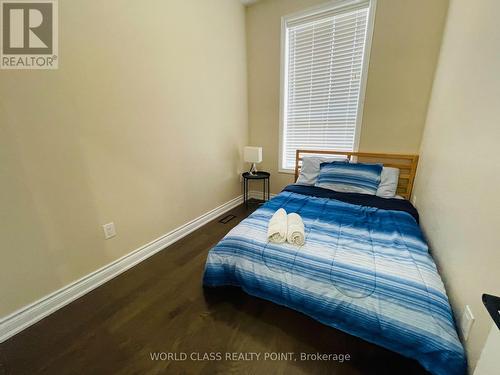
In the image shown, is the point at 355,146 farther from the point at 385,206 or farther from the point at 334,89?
the point at 385,206

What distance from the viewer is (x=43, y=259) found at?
4.51 ft

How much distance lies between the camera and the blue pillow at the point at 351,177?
227 centimetres

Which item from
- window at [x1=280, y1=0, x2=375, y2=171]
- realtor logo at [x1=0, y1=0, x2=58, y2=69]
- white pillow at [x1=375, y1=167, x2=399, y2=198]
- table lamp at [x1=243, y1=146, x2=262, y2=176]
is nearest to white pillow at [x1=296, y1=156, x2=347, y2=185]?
window at [x1=280, y1=0, x2=375, y2=171]

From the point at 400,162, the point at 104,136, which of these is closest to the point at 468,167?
the point at 400,162

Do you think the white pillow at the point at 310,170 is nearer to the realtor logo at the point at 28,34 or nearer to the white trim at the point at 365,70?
the white trim at the point at 365,70

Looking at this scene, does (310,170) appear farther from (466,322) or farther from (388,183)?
(466,322)

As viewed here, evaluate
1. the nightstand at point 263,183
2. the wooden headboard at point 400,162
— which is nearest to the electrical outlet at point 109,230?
the nightstand at point 263,183

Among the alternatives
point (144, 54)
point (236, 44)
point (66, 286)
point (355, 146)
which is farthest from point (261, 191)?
point (66, 286)

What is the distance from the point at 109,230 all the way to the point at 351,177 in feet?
7.99

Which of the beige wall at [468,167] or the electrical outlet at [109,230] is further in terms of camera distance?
the electrical outlet at [109,230]

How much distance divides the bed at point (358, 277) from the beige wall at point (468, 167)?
0.13 metres

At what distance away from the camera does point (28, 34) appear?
1.25m

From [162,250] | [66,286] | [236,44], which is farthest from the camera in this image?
[236,44]

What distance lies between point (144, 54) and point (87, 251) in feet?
5.51
